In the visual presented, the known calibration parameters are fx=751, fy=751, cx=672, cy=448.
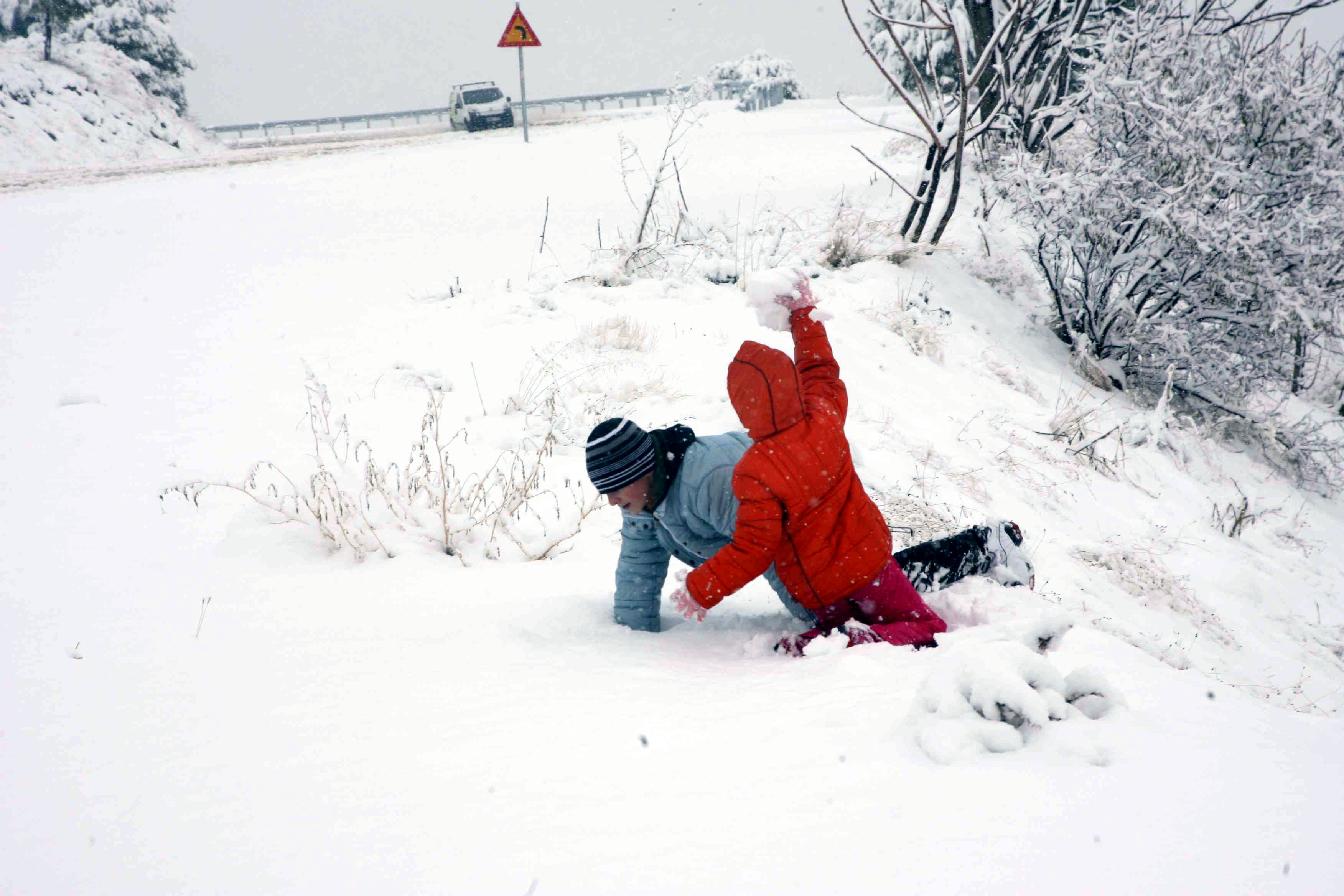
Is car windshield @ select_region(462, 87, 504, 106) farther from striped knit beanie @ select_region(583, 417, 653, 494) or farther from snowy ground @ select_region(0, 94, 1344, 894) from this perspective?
striped knit beanie @ select_region(583, 417, 653, 494)

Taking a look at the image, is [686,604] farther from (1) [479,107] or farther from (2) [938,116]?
(1) [479,107]

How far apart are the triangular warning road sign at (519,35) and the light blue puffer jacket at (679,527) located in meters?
11.9

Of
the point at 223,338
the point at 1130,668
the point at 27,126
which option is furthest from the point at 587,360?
the point at 27,126

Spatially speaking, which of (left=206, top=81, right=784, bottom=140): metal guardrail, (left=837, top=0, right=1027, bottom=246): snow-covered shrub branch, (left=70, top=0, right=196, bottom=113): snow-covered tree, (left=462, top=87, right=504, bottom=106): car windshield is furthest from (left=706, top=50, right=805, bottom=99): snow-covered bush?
(left=837, top=0, right=1027, bottom=246): snow-covered shrub branch

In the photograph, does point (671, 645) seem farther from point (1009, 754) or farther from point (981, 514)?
point (981, 514)

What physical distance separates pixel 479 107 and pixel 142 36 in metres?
10.8

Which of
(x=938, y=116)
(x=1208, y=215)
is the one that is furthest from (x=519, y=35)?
(x=1208, y=215)

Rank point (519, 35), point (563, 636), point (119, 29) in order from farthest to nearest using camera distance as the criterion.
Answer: point (119, 29) → point (519, 35) → point (563, 636)

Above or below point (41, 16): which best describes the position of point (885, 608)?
below

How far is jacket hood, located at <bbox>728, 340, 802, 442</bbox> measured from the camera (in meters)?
2.33

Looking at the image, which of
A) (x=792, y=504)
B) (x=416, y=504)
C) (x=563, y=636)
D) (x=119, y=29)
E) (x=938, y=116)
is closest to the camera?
(x=792, y=504)

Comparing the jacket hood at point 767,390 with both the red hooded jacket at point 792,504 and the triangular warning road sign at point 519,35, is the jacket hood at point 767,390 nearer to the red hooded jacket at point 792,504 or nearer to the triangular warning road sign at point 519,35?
the red hooded jacket at point 792,504

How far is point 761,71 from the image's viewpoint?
33781 mm

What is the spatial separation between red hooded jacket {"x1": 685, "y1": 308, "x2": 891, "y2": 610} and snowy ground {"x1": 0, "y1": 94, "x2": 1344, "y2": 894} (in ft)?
1.01
